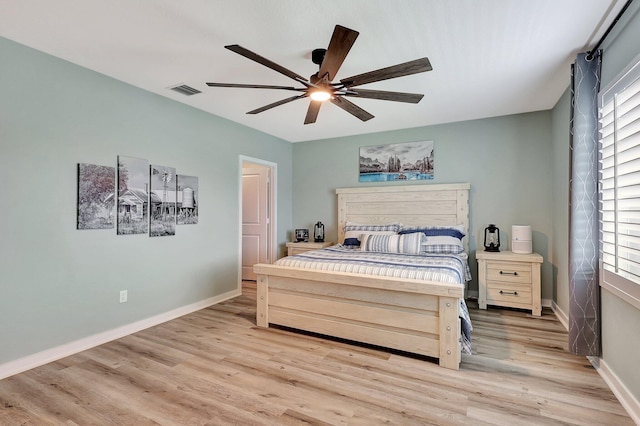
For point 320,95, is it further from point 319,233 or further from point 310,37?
point 319,233

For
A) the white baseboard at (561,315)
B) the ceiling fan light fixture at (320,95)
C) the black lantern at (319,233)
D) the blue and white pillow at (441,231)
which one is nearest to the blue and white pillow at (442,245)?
the blue and white pillow at (441,231)

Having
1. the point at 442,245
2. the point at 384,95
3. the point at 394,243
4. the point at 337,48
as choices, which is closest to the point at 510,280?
the point at 442,245

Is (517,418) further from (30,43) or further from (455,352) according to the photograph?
(30,43)

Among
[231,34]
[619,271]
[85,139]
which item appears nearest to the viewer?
[619,271]

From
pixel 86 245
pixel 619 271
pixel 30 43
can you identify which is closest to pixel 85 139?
pixel 30 43

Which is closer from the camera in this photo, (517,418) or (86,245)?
(517,418)

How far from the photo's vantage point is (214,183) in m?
4.13

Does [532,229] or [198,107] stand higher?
[198,107]

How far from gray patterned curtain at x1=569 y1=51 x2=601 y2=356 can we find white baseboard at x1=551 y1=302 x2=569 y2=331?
93cm

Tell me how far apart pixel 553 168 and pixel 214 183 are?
423 cm

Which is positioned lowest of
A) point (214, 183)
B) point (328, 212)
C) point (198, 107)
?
point (328, 212)

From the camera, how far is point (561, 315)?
11.2ft

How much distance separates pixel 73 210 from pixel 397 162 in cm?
397

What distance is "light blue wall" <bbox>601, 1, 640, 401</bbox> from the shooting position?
1861 mm
